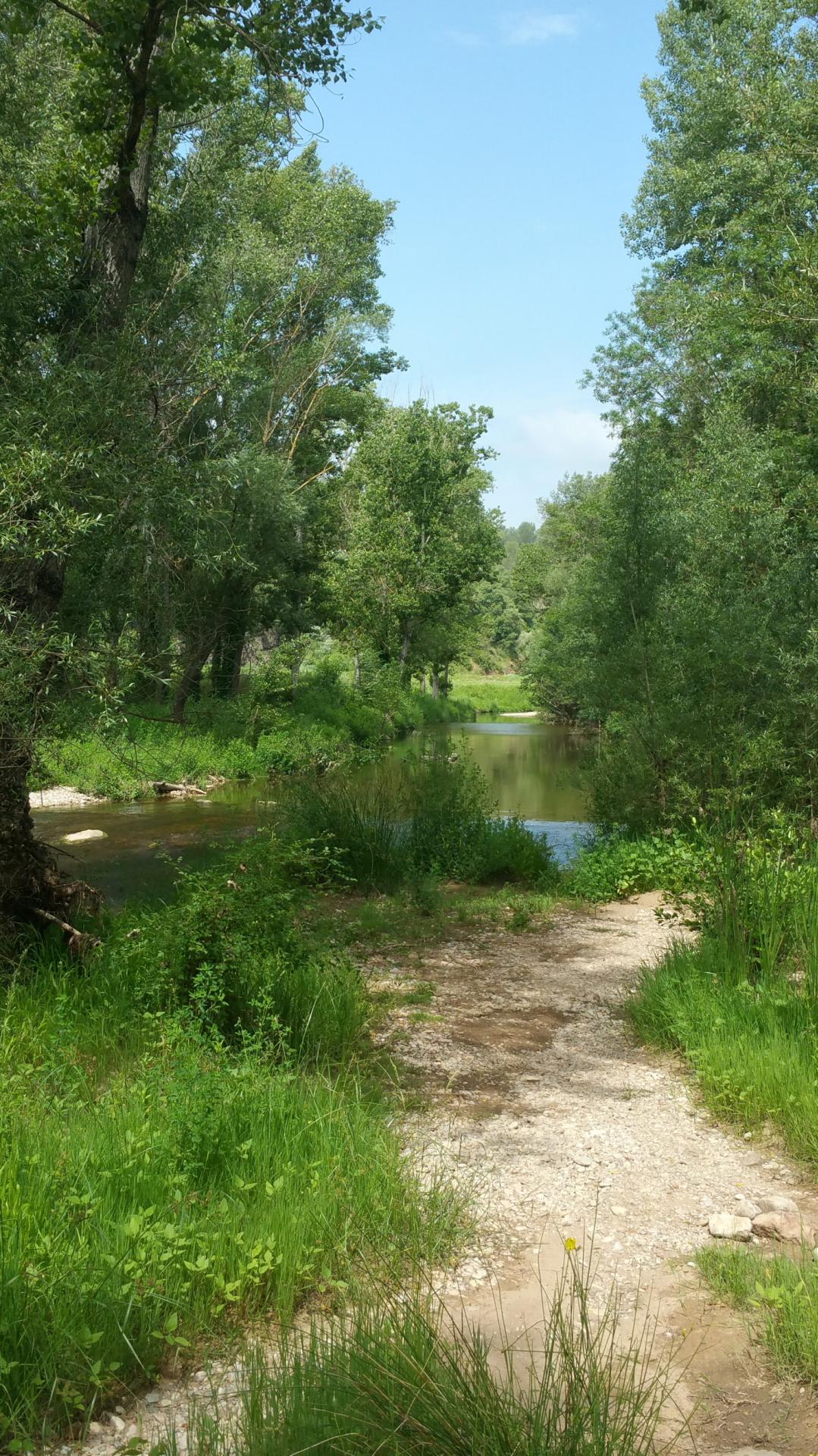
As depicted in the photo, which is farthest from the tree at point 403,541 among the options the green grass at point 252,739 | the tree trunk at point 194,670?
the tree trunk at point 194,670

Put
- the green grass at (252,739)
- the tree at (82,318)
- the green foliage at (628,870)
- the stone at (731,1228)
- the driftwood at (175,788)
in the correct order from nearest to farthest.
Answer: the stone at (731,1228), the tree at (82,318), the green foliage at (628,870), the green grass at (252,739), the driftwood at (175,788)

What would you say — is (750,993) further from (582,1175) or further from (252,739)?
(252,739)

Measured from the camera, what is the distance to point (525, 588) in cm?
7769

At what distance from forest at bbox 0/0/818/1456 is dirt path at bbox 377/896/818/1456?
5.3 inches

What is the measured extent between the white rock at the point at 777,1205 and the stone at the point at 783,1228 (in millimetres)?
44

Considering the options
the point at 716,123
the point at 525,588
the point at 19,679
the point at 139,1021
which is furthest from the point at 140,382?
the point at 525,588

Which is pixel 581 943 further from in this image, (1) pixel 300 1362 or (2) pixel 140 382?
(1) pixel 300 1362

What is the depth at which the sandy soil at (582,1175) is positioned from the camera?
10.1ft

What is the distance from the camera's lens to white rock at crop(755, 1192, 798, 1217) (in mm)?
4227

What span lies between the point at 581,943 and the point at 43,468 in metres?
5.67

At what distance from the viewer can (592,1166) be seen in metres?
4.72

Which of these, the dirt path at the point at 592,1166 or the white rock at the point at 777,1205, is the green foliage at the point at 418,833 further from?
the white rock at the point at 777,1205

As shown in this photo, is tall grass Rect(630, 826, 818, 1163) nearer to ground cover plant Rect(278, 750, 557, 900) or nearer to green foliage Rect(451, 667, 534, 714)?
ground cover plant Rect(278, 750, 557, 900)

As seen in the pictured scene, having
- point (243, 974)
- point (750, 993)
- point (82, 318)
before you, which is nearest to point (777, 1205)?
point (750, 993)
